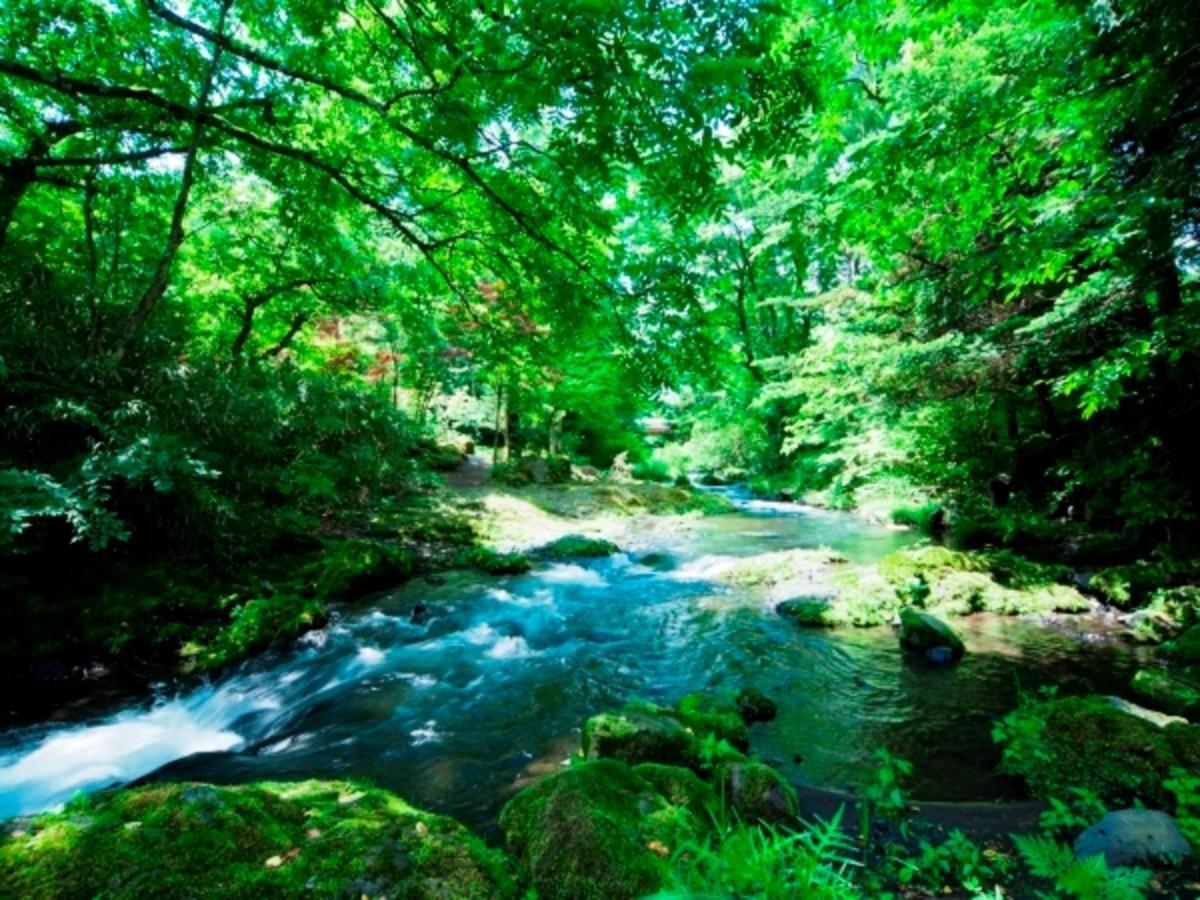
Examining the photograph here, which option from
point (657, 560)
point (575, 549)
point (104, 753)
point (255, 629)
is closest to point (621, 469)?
point (575, 549)

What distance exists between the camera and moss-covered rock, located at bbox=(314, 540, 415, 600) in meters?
7.56

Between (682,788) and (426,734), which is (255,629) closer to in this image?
(426,734)

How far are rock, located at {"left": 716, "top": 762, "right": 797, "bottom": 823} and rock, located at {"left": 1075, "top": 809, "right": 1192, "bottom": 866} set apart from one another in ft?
4.36

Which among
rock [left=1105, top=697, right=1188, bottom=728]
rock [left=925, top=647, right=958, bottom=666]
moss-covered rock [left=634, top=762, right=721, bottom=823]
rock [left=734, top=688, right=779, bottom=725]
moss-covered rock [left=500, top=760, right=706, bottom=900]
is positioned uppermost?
moss-covered rock [left=500, top=760, right=706, bottom=900]

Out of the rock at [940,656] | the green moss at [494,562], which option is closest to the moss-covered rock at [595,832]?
the rock at [940,656]

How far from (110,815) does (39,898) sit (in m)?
0.31

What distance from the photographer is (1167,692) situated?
448 cm

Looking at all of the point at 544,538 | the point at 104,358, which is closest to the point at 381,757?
the point at 104,358

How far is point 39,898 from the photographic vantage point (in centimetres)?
160

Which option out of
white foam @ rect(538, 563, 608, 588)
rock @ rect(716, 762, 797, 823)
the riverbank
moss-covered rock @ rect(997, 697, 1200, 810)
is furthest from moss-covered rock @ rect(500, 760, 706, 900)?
white foam @ rect(538, 563, 608, 588)

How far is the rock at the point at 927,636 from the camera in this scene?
586cm

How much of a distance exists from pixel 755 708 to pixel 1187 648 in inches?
173

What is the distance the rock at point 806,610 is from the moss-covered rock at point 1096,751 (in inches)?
114

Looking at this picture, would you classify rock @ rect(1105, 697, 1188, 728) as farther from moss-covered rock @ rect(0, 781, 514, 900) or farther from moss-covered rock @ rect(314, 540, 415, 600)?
moss-covered rock @ rect(314, 540, 415, 600)
